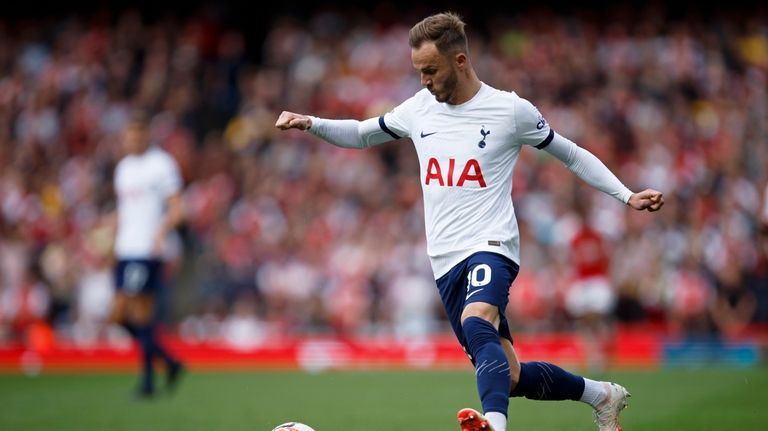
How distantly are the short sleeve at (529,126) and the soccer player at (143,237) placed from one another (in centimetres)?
591

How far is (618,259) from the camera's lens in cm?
1812

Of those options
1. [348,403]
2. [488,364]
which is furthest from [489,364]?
[348,403]

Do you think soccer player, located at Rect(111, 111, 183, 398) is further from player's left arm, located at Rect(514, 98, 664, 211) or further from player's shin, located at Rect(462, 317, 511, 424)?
player's shin, located at Rect(462, 317, 511, 424)

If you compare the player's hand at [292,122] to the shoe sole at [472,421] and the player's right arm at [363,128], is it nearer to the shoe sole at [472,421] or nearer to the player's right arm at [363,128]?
the player's right arm at [363,128]

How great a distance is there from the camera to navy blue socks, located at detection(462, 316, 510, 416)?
633cm

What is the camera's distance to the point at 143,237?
39.6 feet

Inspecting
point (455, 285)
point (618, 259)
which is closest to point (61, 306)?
point (618, 259)

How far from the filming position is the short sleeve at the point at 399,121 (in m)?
7.16

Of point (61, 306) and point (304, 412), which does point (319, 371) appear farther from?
point (304, 412)

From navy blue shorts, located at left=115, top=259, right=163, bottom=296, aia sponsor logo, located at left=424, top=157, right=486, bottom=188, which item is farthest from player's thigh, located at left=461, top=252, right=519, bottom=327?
navy blue shorts, located at left=115, top=259, right=163, bottom=296

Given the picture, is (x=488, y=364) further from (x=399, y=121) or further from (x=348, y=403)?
(x=348, y=403)

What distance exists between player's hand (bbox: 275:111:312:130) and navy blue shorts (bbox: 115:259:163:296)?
5.26 meters

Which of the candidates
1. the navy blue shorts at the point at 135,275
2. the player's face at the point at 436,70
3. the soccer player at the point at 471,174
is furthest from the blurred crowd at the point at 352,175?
the player's face at the point at 436,70

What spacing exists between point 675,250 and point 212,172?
8.67m
